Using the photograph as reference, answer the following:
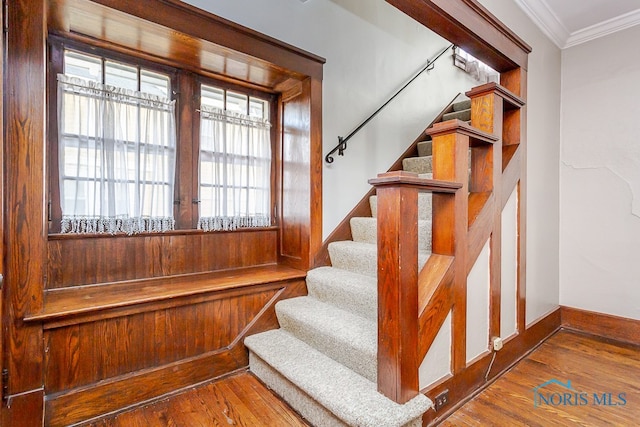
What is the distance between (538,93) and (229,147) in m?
2.45

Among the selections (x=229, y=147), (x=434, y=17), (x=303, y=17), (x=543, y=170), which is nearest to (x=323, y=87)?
(x=303, y=17)

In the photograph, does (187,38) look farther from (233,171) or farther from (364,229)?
(364,229)

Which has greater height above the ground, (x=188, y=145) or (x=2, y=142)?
(x=188, y=145)

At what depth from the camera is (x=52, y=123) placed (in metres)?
1.87

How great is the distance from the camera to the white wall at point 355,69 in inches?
94.0

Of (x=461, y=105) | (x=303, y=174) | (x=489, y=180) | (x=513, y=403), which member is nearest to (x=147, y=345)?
(x=303, y=174)

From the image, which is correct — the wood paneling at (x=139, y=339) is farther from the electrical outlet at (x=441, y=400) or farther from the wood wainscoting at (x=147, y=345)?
the electrical outlet at (x=441, y=400)

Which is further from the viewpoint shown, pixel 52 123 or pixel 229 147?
pixel 229 147

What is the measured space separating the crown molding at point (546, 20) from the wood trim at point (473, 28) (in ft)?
0.88

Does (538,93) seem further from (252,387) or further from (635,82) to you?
(252,387)

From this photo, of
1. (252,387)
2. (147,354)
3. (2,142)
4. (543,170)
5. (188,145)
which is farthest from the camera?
(543,170)

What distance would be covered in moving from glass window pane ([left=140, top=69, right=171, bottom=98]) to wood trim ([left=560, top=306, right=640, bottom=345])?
367 cm

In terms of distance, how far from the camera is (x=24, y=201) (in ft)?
4.98

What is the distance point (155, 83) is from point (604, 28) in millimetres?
3509
